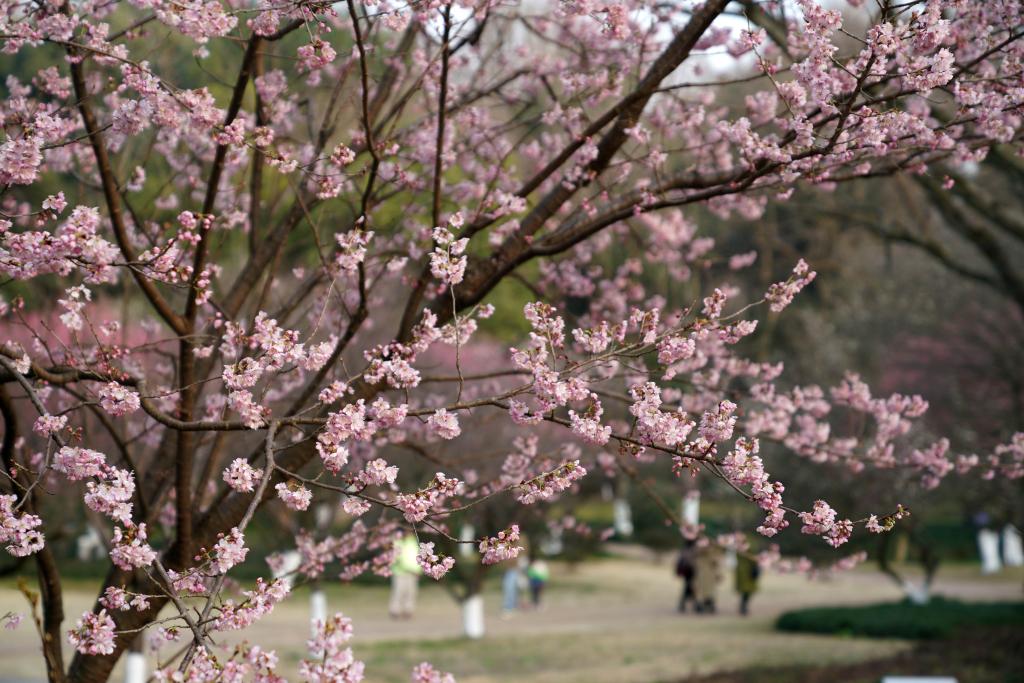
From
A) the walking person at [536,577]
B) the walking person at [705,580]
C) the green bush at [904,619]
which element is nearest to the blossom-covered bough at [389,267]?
the green bush at [904,619]

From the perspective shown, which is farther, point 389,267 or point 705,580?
point 705,580

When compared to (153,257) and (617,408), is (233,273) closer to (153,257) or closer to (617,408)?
(617,408)

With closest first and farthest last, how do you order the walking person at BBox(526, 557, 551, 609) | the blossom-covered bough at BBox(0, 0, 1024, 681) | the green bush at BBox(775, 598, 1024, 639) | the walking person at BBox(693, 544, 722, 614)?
the blossom-covered bough at BBox(0, 0, 1024, 681) < the green bush at BBox(775, 598, 1024, 639) < the walking person at BBox(693, 544, 722, 614) < the walking person at BBox(526, 557, 551, 609)

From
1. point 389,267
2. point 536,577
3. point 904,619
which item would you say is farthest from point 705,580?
point 389,267

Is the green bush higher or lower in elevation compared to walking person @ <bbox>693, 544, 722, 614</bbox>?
lower

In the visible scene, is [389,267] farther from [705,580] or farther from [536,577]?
[536,577]

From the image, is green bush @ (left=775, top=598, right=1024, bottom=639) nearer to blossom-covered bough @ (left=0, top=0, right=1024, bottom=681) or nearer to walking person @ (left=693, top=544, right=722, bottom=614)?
walking person @ (left=693, top=544, right=722, bottom=614)

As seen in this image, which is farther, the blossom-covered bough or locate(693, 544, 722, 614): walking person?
locate(693, 544, 722, 614): walking person

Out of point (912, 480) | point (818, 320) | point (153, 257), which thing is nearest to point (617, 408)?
point (912, 480)

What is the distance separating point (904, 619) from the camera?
53.8 ft

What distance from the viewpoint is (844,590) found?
25.2m

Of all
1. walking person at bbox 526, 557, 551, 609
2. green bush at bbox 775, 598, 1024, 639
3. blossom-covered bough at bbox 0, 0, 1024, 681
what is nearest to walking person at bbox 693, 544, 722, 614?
green bush at bbox 775, 598, 1024, 639

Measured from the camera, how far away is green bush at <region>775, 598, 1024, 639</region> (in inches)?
622

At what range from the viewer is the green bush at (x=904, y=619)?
1580 cm
